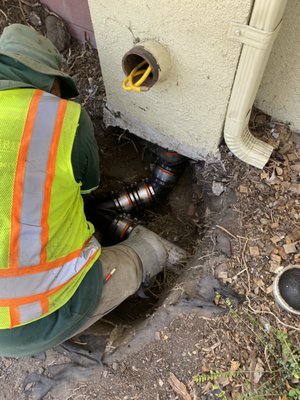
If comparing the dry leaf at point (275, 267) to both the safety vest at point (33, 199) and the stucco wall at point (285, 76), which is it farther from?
the safety vest at point (33, 199)

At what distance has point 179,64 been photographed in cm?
161

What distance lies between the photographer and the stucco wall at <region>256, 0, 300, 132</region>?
4.95ft

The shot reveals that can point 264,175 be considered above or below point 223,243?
above

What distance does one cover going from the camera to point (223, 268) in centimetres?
172

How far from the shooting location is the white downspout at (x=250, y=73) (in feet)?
4.09

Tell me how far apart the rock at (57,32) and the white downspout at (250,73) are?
141 centimetres

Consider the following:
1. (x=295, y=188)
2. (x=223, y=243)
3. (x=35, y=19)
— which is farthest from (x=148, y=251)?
(x=35, y=19)

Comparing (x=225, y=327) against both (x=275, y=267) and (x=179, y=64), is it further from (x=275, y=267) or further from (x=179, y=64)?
→ (x=179, y=64)

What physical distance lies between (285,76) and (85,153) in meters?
0.97

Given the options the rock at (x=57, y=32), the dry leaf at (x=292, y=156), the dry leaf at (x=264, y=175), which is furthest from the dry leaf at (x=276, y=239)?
the rock at (x=57, y=32)

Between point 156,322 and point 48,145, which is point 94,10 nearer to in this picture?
point 48,145

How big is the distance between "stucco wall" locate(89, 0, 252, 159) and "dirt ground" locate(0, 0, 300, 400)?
22 centimetres

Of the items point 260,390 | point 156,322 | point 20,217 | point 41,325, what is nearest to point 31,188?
point 20,217

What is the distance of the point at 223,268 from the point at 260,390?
51cm
